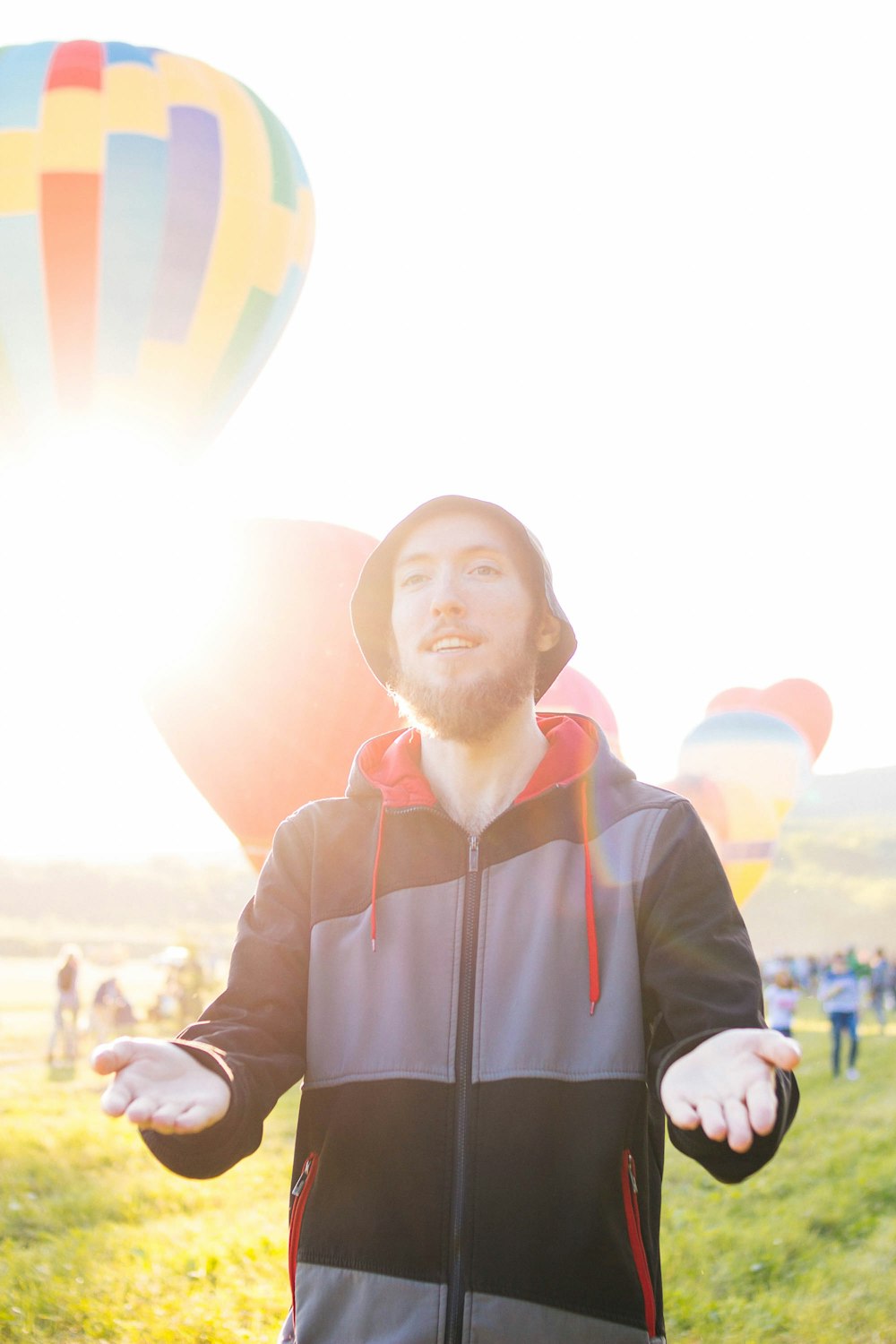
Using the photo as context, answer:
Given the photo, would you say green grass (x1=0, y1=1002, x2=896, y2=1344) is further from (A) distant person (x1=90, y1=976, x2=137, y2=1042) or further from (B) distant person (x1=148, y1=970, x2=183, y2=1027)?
(B) distant person (x1=148, y1=970, x2=183, y2=1027)

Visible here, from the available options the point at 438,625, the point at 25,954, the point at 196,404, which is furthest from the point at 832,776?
Result: the point at 438,625

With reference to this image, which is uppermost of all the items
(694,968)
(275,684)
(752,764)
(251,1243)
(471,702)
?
(752,764)

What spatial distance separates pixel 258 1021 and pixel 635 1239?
61 centimetres

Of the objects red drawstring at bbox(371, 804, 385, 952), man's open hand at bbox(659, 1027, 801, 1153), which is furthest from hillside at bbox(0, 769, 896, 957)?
man's open hand at bbox(659, 1027, 801, 1153)

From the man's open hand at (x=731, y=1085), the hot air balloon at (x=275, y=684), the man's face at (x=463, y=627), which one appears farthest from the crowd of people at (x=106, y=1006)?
the man's open hand at (x=731, y=1085)

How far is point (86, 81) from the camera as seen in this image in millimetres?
10508

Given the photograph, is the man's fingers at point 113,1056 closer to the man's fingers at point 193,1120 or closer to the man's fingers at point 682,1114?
the man's fingers at point 193,1120

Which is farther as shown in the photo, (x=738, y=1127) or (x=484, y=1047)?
(x=484, y=1047)

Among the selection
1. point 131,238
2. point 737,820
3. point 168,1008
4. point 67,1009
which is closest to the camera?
point 131,238

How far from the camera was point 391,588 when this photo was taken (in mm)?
2291

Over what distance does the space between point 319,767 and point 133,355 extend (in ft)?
13.3

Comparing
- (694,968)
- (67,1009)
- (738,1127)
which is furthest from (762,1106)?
(67,1009)

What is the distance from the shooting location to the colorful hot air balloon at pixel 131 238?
10.3m

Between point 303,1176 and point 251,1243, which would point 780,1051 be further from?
point 251,1243
